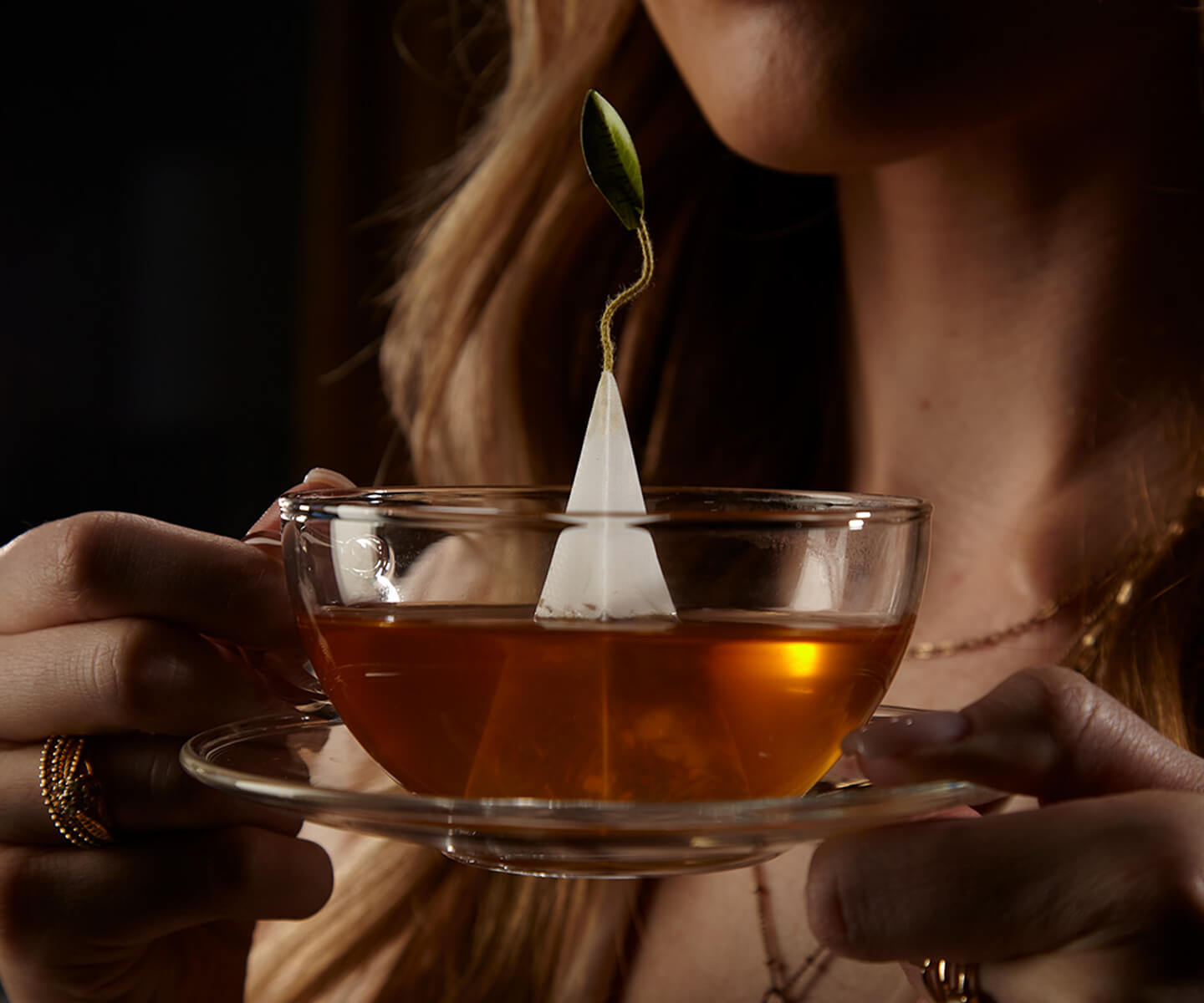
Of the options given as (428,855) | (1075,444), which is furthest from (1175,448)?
(428,855)

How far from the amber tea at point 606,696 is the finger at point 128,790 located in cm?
15

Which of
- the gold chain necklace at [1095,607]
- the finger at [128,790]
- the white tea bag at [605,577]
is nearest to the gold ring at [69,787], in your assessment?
the finger at [128,790]

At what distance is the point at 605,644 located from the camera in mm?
333

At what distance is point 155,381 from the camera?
7.47 ft

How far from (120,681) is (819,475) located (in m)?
0.68

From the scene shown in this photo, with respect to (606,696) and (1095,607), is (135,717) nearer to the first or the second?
(606,696)

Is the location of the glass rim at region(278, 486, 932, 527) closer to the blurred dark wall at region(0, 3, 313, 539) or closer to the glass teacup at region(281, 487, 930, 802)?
the glass teacup at region(281, 487, 930, 802)

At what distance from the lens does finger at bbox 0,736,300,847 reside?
0.49 metres

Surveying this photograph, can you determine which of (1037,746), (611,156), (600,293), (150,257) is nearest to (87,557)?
(611,156)

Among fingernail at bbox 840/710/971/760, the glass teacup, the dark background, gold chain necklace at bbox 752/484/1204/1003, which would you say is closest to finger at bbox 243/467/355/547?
the glass teacup

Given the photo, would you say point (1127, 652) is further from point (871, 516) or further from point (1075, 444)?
point (871, 516)

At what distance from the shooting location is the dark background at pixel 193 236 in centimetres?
218

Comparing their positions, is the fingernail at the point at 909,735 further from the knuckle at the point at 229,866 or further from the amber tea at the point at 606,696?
the knuckle at the point at 229,866

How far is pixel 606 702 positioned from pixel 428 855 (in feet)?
1.76
